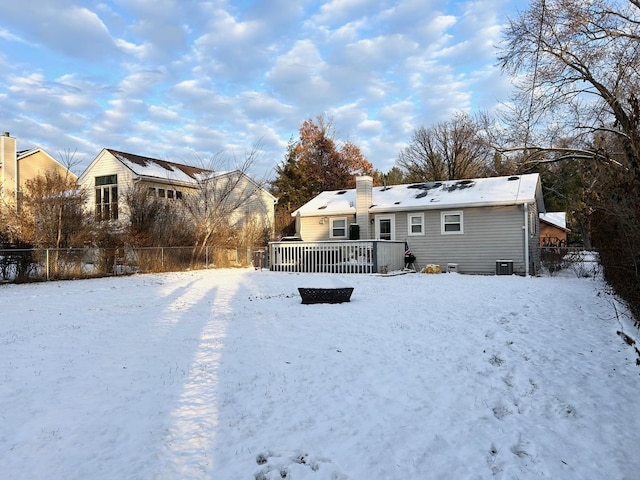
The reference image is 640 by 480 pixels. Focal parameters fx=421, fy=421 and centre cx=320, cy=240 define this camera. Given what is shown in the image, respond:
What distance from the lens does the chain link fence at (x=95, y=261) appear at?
13.0 m

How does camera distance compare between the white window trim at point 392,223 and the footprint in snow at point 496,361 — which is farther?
the white window trim at point 392,223

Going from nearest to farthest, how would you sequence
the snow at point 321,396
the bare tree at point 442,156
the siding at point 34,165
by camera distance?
the snow at point 321,396, the siding at point 34,165, the bare tree at point 442,156

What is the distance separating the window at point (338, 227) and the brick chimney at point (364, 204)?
101cm

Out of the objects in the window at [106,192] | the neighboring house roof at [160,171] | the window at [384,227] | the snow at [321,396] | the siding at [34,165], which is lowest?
the snow at [321,396]

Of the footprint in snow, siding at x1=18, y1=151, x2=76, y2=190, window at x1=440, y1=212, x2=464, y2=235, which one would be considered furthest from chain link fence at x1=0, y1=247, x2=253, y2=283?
siding at x1=18, y1=151, x2=76, y2=190

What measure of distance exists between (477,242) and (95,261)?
14463mm

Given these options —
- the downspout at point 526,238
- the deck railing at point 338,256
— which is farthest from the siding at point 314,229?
the downspout at point 526,238

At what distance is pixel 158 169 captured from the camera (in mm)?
24484

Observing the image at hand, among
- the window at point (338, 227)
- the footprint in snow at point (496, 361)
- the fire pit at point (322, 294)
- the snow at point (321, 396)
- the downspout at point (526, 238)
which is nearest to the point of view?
the snow at point (321, 396)

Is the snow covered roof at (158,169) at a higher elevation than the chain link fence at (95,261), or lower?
higher

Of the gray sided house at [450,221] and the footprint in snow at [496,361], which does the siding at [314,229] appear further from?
the footprint in snow at [496,361]

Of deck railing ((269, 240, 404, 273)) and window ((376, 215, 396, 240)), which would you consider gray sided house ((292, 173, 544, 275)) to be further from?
deck railing ((269, 240, 404, 273))

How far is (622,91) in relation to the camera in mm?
12648

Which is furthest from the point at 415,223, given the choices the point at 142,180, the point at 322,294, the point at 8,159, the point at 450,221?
the point at 8,159
